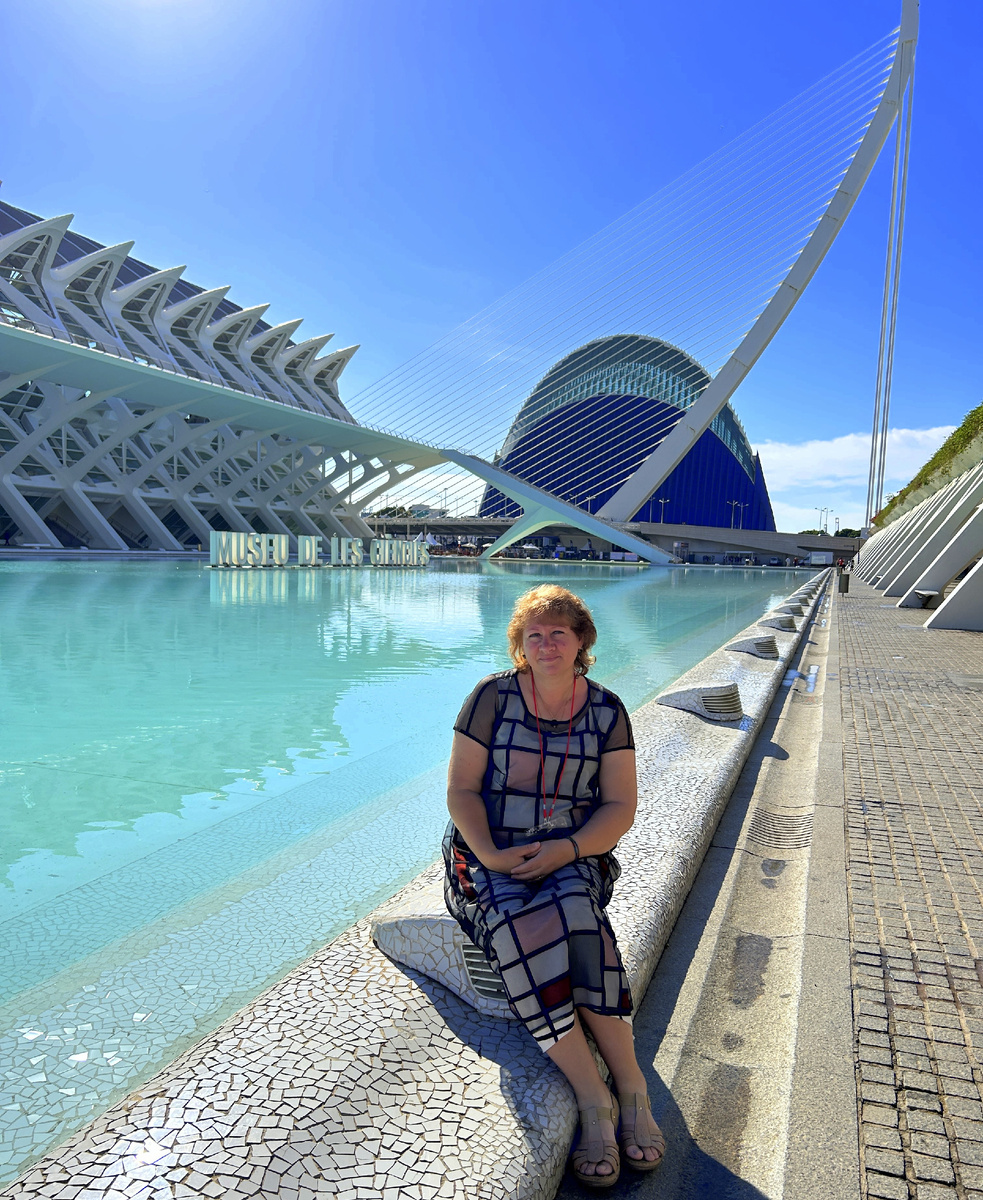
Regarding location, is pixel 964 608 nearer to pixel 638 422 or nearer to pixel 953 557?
pixel 953 557

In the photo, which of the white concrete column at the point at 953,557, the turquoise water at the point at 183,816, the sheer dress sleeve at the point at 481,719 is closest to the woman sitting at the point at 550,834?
the sheer dress sleeve at the point at 481,719

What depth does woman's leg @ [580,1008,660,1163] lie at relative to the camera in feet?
4.40

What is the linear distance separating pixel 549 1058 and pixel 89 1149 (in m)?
0.70

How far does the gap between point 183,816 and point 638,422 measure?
61.7 m

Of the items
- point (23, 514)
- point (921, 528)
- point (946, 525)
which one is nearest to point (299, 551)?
point (23, 514)

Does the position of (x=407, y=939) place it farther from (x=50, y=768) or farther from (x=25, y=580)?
(x=25, y=580)

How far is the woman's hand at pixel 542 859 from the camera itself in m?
1.46

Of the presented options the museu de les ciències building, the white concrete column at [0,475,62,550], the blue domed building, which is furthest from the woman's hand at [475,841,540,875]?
the blue domed building

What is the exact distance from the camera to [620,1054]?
53.4 inches

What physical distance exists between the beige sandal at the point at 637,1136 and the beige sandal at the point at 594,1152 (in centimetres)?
2

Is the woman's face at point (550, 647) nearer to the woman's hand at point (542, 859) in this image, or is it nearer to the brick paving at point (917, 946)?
the woman's hand at point (542, 859)

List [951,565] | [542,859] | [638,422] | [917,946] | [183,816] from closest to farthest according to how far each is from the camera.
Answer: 1. [542,859]
2. [917,946]
3. [183,816]
4. [951,565]
5. [638,422]

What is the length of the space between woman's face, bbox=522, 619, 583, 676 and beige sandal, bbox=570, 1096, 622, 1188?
27.9 inches

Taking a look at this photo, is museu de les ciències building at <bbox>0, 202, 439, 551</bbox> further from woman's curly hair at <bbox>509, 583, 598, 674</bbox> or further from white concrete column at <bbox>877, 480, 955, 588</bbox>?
woman's curly hair at <bbox>509, 583, 598, 674</bbox>
